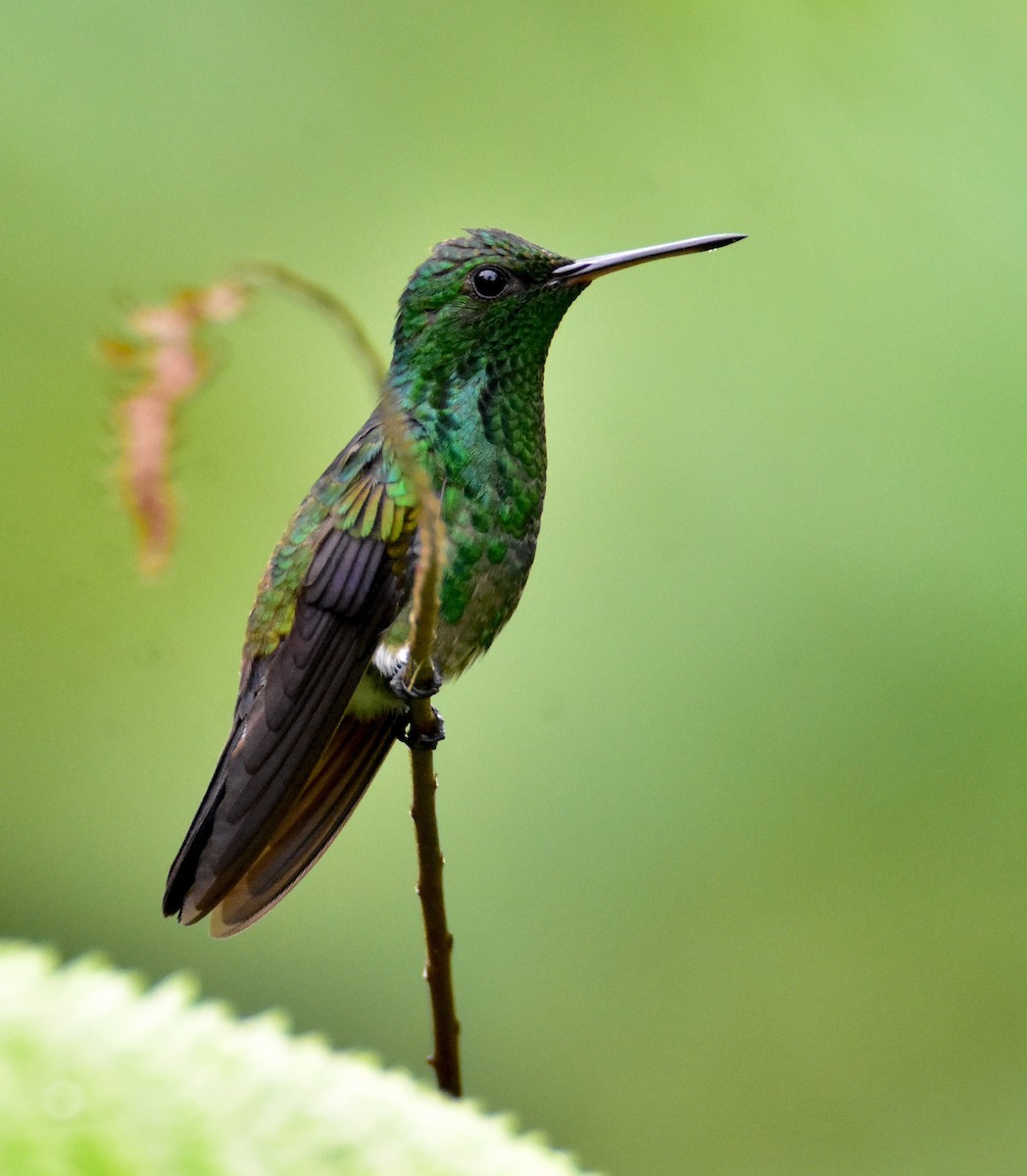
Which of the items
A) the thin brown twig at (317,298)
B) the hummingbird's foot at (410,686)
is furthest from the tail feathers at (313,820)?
the thin brown twig at (317,298)

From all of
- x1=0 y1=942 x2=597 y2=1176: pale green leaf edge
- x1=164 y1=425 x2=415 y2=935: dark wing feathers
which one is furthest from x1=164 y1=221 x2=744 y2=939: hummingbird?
x1=0 y1=942 x2=597 y2=1176: pale green leaf edge

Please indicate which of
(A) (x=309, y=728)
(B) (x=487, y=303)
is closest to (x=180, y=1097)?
(A) (x=309, y=728)

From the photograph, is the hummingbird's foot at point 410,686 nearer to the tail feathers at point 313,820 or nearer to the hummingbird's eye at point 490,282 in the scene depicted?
the tail feathers at point 313,820

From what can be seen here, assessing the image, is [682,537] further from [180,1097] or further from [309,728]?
[180,1097]

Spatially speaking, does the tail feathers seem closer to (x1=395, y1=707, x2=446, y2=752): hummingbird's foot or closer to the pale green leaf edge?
(x1=395, y1=707, x2=446, y2=752): hummingbird's foot

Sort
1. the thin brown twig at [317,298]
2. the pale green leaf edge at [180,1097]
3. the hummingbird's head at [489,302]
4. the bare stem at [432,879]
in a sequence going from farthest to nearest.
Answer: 1. the hummingbird's head at [489,302]
2. the bare stem at [432,879]
3. the thin brown twig at [317,298]
4. the pale green leaf edge at [180,1097]
